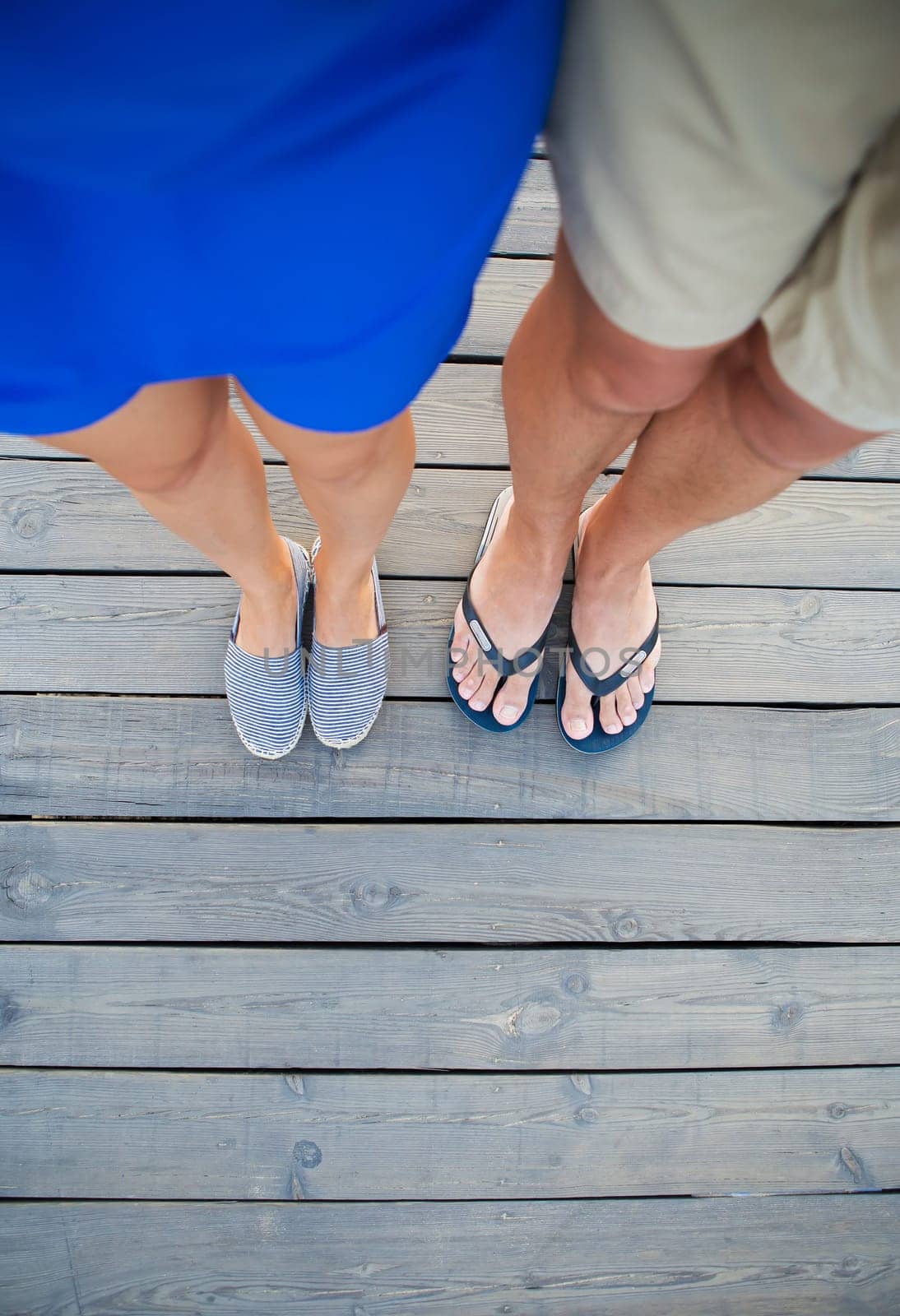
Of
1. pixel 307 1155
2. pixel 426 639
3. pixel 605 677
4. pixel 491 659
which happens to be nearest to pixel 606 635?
pixel 605 677

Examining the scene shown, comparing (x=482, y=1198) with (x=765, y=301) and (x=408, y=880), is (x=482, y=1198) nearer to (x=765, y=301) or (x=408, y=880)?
(x=408, y=880)

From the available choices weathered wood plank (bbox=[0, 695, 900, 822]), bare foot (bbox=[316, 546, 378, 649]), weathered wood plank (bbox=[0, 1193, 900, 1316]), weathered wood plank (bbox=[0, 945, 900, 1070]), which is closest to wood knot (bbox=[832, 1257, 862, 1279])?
weathered wood plank (bbox=[0, 1193, 900, 1316])

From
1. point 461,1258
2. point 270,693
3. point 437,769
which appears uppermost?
point 270,693

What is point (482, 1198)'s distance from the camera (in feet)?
3.55

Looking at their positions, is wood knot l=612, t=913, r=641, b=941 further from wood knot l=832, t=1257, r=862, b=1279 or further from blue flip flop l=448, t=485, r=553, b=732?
wood knot l=832, t=1257, r=862, b=1279

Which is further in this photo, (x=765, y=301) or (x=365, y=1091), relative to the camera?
(x=365, y=1091)

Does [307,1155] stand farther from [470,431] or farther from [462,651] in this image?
[470,431]

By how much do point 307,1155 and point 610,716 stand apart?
70 cm

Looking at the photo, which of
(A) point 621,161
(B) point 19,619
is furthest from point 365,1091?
(A) point 621,161

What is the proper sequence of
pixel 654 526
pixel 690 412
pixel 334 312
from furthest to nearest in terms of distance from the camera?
pixel 654 526
pixel 690 412
pixel 334 312

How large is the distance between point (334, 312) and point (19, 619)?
911 mm

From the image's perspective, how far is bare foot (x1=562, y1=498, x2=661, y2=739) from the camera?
3.59 feet

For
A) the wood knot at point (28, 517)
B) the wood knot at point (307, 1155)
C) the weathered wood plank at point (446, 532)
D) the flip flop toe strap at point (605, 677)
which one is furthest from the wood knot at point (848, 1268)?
the wood knot at point (28, 517)

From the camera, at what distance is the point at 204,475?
729 millimetres
